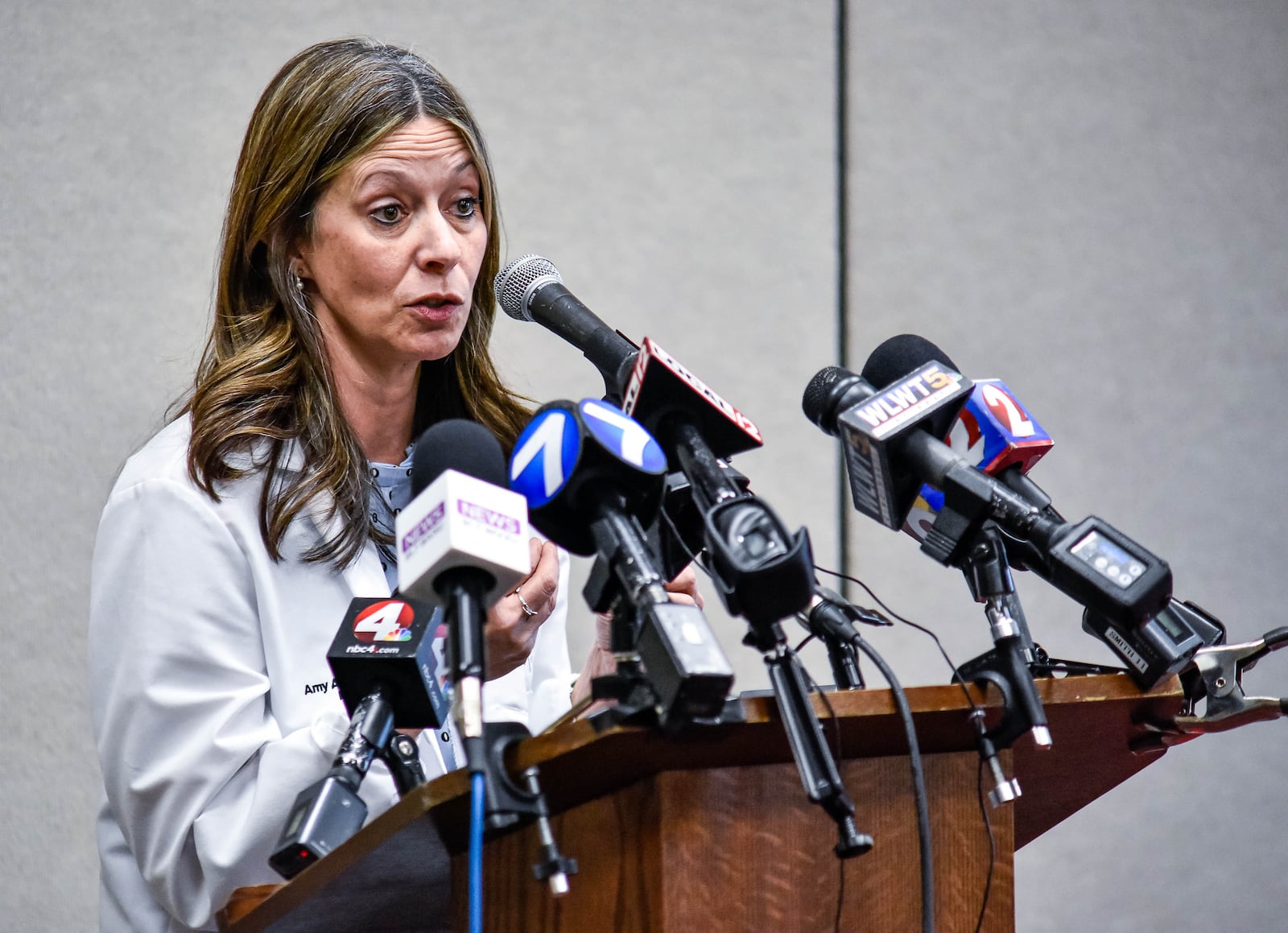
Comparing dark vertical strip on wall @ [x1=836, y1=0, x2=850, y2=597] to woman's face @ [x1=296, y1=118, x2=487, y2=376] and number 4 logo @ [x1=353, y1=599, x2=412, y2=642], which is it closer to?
woman's face @ [x1=296, y1=118, x2=487, y2=376]

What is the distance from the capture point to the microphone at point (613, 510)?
812 millimetres

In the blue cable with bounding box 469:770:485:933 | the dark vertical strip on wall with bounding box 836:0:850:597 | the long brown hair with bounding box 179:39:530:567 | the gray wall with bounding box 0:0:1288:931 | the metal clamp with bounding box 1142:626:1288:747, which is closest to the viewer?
the blue cable with bounding box 469:770:485:933

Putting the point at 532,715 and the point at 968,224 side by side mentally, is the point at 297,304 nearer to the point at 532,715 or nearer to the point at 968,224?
the point at 532,715

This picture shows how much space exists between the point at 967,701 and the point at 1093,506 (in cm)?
185

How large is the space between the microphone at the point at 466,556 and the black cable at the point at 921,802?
258 millimetres

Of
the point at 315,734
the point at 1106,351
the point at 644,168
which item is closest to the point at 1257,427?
the point at 1106,351

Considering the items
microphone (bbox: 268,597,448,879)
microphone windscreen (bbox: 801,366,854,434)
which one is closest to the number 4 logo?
microphone (bbox: 268,597,448,879)

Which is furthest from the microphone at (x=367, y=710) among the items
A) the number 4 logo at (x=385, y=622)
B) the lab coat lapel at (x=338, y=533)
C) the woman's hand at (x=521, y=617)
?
the lab coat lapel at (x=338, y=533)

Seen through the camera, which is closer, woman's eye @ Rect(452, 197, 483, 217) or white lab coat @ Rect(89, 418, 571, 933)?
white lab coat @ Rect(89, 418, 571, 933)

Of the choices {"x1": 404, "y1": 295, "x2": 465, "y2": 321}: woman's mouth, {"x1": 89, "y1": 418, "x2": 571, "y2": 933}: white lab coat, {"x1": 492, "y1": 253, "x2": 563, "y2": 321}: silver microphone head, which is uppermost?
{"x1": 492, "y1": 253, "x2": 563, "y2": 321}: silver microphone head

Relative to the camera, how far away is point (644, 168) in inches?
96.9

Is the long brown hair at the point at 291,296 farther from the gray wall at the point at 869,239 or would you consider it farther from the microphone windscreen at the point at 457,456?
the microphone windscreen at the point at 457,456

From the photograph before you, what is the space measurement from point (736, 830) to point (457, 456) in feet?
1.02

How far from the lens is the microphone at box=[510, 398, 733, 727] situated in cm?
81
